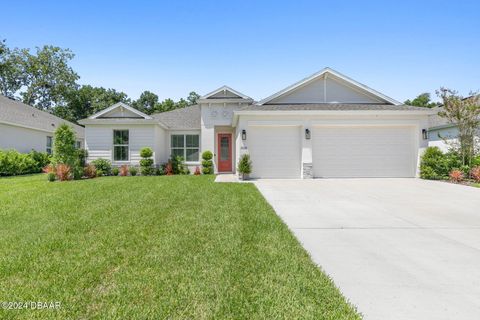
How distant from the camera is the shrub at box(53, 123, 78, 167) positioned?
40.5ft

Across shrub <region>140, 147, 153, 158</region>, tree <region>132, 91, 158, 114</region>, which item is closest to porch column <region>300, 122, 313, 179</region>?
shrub <region>140, 147, 153, 158</region>

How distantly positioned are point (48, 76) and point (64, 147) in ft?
95.7

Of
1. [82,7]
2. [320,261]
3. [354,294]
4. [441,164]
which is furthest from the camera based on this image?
[441,164]

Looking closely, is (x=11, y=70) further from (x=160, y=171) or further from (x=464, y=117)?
(x=464, y=117)

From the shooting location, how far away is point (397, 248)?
12.6ft

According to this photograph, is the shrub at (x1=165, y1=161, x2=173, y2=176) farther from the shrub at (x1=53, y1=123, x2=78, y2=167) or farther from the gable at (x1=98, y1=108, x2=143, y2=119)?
the shrub at (x1=53, y1=123, x2=78, y2=167)

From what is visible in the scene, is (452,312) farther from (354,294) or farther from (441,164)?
(441,164)

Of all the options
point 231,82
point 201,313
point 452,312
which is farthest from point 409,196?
point 231,82

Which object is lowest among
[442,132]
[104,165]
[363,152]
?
[104,165]

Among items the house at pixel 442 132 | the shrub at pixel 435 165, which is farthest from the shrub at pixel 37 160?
the house at pixel 442 132

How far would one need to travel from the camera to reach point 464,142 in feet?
39.6

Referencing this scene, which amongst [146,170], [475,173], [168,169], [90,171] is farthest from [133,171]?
[475,173]

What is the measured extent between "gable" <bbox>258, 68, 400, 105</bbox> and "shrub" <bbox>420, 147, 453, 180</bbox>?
3505 millimetres

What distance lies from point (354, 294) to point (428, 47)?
14.7 metres
